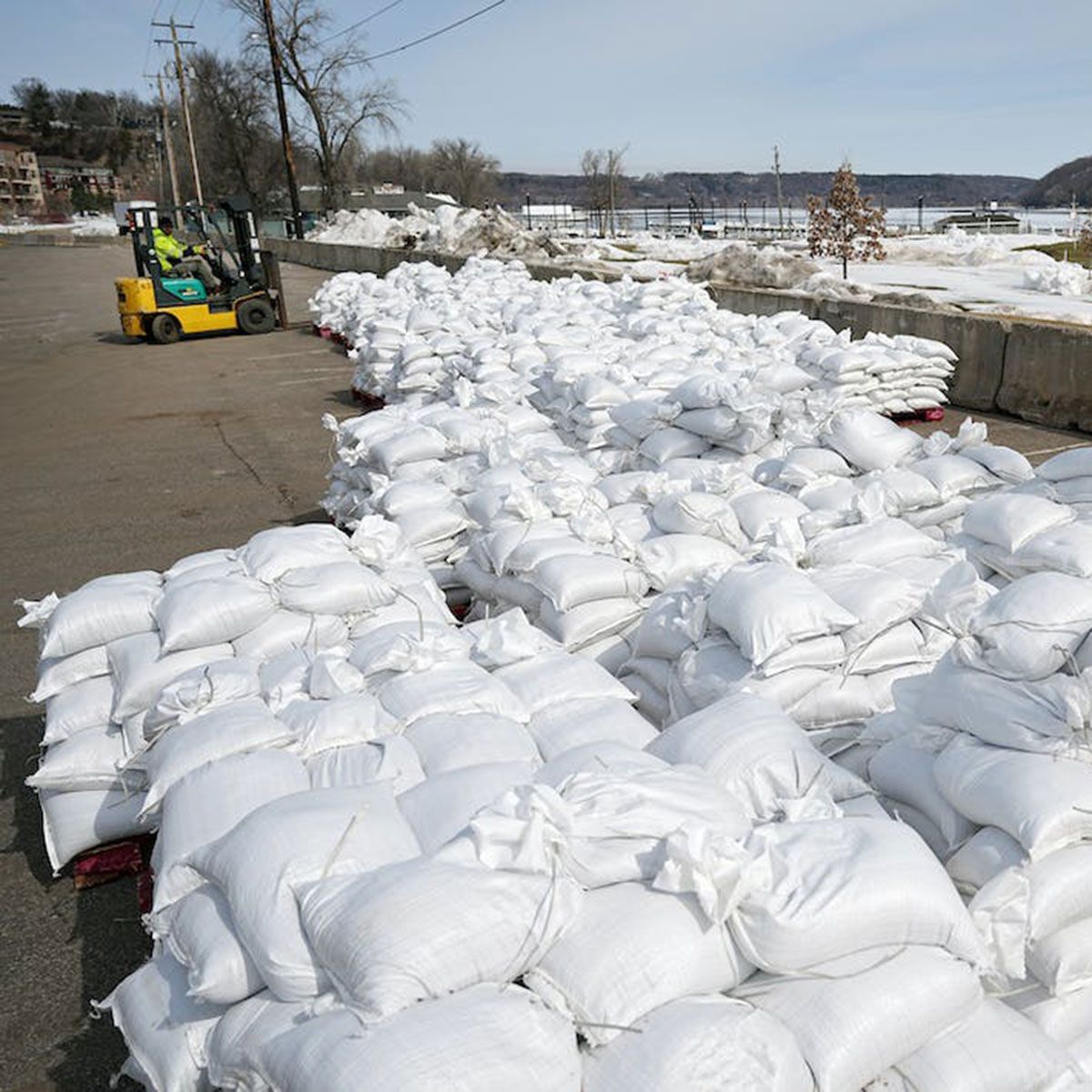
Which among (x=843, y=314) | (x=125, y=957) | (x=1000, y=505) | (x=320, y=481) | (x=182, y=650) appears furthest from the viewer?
(x=843, y=314)

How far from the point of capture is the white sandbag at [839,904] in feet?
6.00

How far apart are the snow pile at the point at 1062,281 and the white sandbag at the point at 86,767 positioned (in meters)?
13.9

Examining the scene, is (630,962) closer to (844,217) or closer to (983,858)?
(983,858)

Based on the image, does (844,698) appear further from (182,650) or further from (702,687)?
(182,650)

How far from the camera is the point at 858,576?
351cm

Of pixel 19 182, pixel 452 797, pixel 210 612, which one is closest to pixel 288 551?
pixel 210 612

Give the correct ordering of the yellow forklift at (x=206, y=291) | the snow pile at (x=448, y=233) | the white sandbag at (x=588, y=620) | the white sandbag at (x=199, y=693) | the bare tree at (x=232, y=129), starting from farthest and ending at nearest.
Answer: the bare tree at (x=232, y=129)
the snow pile at (x=448, y=233)
the yellow forklift at (x=206, y=291)
the white sandbag at (x=588, y=620)
the white sandbag at (x=199, y=693)

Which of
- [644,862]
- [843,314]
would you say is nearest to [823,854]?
[644,862]

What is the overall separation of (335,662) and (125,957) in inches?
42.4

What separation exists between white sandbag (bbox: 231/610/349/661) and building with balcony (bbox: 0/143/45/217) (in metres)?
107

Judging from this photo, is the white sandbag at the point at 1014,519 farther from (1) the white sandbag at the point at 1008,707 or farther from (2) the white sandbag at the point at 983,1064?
(2) the white sandbag at the point at 983,1064

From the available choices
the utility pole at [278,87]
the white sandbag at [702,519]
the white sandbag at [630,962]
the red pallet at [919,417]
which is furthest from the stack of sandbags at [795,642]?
the utility pole at [278,87]

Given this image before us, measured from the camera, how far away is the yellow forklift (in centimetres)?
1562

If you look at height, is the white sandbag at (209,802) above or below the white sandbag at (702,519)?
below
